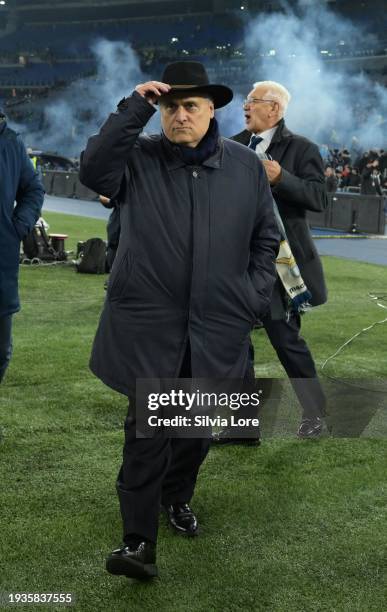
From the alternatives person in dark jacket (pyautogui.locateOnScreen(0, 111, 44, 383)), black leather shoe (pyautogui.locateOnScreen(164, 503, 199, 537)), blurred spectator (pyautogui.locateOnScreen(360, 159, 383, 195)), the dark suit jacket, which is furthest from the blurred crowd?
black leather shoe (pyautogui.locateOnScreen(164, 503, 199, 537))

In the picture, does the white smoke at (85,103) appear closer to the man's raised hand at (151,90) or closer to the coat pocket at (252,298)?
the coat pocket at (252,298)

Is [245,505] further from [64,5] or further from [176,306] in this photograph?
[64,5]

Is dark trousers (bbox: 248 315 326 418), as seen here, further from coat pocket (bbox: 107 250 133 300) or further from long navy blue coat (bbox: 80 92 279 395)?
coat pocket (bbox: 107 250 133 300)

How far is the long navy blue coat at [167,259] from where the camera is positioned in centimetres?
312

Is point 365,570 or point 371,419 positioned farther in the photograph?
point 371,419

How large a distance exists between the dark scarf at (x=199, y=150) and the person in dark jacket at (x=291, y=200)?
1.32 metres

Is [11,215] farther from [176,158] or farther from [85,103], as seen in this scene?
[85,103]

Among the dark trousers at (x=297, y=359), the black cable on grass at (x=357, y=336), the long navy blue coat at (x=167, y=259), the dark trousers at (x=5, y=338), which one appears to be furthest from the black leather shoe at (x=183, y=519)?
the black cable on grass at (x=357, y=336)

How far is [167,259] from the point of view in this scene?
3123 mm

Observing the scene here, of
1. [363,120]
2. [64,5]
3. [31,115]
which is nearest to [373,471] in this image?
[363,120]

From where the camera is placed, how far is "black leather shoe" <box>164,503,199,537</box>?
3625mm

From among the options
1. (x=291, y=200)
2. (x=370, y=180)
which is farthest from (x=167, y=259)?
(x=370, y=180)

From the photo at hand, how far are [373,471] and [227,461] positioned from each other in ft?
2.52

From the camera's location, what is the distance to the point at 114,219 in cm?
335
